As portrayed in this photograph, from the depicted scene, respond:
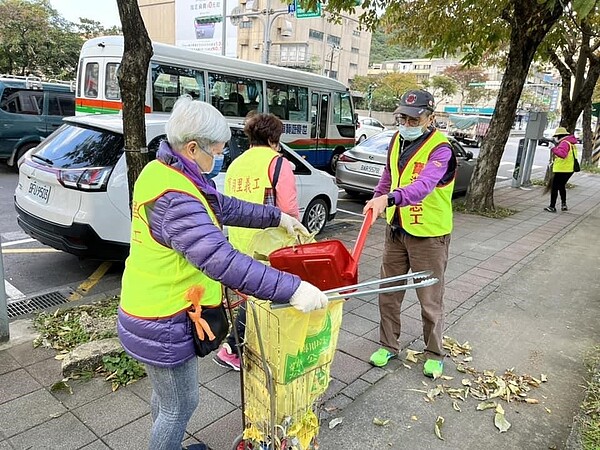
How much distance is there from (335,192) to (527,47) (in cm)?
452

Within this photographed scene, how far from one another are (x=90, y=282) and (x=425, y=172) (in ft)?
11.5

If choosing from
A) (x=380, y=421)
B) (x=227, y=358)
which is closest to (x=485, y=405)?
(x=380, y=421)

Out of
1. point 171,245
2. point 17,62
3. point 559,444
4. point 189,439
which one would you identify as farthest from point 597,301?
point 17,62

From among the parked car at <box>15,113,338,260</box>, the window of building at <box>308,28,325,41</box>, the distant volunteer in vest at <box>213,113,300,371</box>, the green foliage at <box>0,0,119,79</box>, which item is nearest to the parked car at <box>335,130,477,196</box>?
the parked car at <box>15,113,338,260</box>

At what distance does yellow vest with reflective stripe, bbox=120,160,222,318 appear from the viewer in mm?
1681

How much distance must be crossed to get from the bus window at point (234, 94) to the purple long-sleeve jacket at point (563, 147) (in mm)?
6353

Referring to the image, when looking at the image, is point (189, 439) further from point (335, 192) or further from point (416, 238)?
point (335, 192)

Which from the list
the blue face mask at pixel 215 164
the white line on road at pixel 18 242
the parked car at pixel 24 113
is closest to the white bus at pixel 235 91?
the parked car at pixel 24 113

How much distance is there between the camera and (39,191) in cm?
453

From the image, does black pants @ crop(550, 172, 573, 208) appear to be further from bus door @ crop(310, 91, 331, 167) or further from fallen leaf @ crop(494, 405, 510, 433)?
fallen leaf @ crop(494, 405, 510, 433)

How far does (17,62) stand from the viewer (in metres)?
22.4

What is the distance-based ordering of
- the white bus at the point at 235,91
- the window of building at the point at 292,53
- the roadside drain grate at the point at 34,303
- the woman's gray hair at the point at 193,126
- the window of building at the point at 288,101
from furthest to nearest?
the window of building at the point at 292,53 < the window of building at the point at 288,101 < the white bus at the point at 235,91 < the roadside drain grate at the point at 34,303 < the woman's gray hair at the point at 193,126

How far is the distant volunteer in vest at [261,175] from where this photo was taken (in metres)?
3.00

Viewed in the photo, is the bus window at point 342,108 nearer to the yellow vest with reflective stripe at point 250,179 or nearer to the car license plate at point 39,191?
the car license plate at point 39,191
